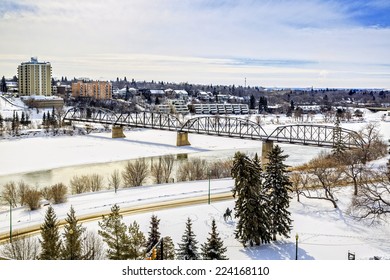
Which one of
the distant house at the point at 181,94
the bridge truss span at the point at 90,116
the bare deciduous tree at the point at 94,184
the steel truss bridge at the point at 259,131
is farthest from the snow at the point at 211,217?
the distant house at the point at 181,94

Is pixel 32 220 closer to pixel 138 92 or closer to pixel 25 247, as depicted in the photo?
pixel 25 247

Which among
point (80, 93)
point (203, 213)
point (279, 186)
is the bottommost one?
point (203, 213)

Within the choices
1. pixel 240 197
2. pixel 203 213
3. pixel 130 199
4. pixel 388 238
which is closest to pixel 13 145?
pixel 130 199

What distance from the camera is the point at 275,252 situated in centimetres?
379

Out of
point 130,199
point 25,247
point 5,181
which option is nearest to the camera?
point 25,247

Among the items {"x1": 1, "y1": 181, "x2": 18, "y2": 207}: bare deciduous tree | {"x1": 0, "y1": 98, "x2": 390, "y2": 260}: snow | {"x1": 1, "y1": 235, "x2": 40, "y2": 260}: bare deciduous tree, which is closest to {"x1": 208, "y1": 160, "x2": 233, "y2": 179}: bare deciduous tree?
{"x1": 0, "y1": 98, "x2": 390, "y2": 260}: snow

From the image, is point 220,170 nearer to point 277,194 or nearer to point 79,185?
point 79,185

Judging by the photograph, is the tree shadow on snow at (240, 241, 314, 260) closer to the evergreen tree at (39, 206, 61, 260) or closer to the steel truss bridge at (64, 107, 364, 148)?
the evergreen tree at (39, 206, 61, 260)

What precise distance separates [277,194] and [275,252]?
822mm

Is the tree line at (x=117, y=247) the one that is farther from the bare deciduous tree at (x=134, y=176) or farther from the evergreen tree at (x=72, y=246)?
the bare deciduous tree at (x=134, y=176)

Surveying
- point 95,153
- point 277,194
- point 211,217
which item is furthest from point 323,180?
point 95,153

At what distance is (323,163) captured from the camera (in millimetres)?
6258
